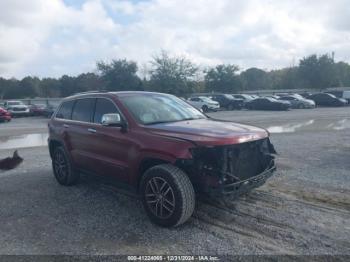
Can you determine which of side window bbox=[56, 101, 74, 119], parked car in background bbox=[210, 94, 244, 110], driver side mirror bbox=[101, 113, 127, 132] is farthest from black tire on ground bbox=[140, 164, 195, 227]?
parked car in background bbox=[210, 94, 244, 110]

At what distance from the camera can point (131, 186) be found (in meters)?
5.20

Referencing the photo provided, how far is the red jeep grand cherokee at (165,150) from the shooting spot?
4.45 meters

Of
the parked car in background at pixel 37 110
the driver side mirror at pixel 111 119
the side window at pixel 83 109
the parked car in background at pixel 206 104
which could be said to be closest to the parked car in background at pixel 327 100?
the parked car in background at pixel 206 104

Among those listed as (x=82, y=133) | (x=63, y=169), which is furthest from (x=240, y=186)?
(x=63, y=169)

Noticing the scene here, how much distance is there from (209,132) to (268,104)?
30204 mm

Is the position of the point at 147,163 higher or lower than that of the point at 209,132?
lower

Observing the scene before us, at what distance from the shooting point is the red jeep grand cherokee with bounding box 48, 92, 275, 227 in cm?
445

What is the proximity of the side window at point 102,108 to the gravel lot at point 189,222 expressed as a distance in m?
1.38

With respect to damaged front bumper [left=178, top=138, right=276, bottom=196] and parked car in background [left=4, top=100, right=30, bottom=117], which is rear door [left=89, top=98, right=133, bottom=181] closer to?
damaged front bumper [left=178, top=138, right=276, bottom=196]

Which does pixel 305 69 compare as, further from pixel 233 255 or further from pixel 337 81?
pixel 233 255

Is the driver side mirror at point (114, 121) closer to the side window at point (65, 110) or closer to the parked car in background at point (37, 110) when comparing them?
the side window at point (65, 110)

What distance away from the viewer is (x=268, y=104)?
110ft

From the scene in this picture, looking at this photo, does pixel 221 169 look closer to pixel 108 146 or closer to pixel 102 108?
pixel 108 146

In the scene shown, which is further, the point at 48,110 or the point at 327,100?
the point at 327,100
